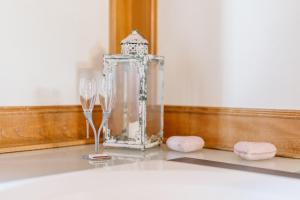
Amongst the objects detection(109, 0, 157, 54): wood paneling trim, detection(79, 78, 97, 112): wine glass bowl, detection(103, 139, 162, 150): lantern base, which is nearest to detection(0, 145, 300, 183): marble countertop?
detection(103, 139, 162, 150): lantern base

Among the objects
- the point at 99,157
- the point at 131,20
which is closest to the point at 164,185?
the point at 99,157

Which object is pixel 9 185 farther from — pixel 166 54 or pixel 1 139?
pixel 166 54

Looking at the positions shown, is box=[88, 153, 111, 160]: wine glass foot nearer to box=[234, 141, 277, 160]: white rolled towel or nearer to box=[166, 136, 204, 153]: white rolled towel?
box=[166, 136, 204, 153]: white rolled towel

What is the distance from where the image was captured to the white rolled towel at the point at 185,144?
1418 mm

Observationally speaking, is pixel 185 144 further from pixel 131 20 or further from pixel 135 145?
pixel 131 20

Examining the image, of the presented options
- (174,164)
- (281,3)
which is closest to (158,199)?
(174,164)

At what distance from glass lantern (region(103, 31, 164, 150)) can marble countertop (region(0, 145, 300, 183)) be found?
0.05m

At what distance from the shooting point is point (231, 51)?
1.48 m

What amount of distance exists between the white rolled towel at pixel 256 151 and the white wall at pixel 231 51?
16 cm

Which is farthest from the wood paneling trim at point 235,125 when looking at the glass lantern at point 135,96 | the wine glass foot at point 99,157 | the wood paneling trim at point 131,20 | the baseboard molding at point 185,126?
the wine glass foot at point 99,157

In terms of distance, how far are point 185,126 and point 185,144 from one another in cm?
22

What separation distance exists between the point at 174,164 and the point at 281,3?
0.62 metres

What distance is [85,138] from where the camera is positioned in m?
1.67

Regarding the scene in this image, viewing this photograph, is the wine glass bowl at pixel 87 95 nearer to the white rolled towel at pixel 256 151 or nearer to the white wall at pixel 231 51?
the white wall at pixel 231 51
